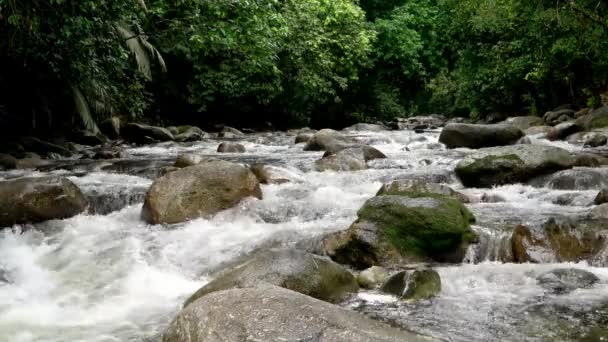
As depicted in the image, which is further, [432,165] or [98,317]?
[432,165]

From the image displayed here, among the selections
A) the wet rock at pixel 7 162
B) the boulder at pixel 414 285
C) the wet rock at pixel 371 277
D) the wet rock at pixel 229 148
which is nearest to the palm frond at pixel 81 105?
the wet rock at pixel 7 162

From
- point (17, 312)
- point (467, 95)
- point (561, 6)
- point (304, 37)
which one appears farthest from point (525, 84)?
point (17, 312)

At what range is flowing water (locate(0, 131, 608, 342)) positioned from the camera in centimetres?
396

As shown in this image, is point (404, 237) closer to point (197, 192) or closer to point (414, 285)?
point (414, 285)

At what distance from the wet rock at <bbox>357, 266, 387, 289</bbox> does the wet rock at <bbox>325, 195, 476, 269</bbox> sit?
383 mm

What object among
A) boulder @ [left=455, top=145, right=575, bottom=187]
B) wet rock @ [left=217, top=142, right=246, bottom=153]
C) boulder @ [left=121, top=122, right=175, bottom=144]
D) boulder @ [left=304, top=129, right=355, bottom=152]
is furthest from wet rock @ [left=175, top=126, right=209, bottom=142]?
boulder @ [left=455, top=145, right=575, bottom=187]

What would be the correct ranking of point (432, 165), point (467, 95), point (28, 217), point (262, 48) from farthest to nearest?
point (467, 95) → point (262, 48) → point (432, 165) → point (28, 217)

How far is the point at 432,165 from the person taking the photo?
1012 centimetres

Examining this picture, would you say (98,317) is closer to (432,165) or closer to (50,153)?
(432,165)

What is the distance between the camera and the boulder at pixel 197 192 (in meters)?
6.89

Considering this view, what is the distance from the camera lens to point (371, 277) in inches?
184

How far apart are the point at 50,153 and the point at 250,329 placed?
37.5 ft

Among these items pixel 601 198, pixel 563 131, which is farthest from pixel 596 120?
pixel 601 198

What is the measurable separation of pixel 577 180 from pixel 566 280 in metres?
3.64
